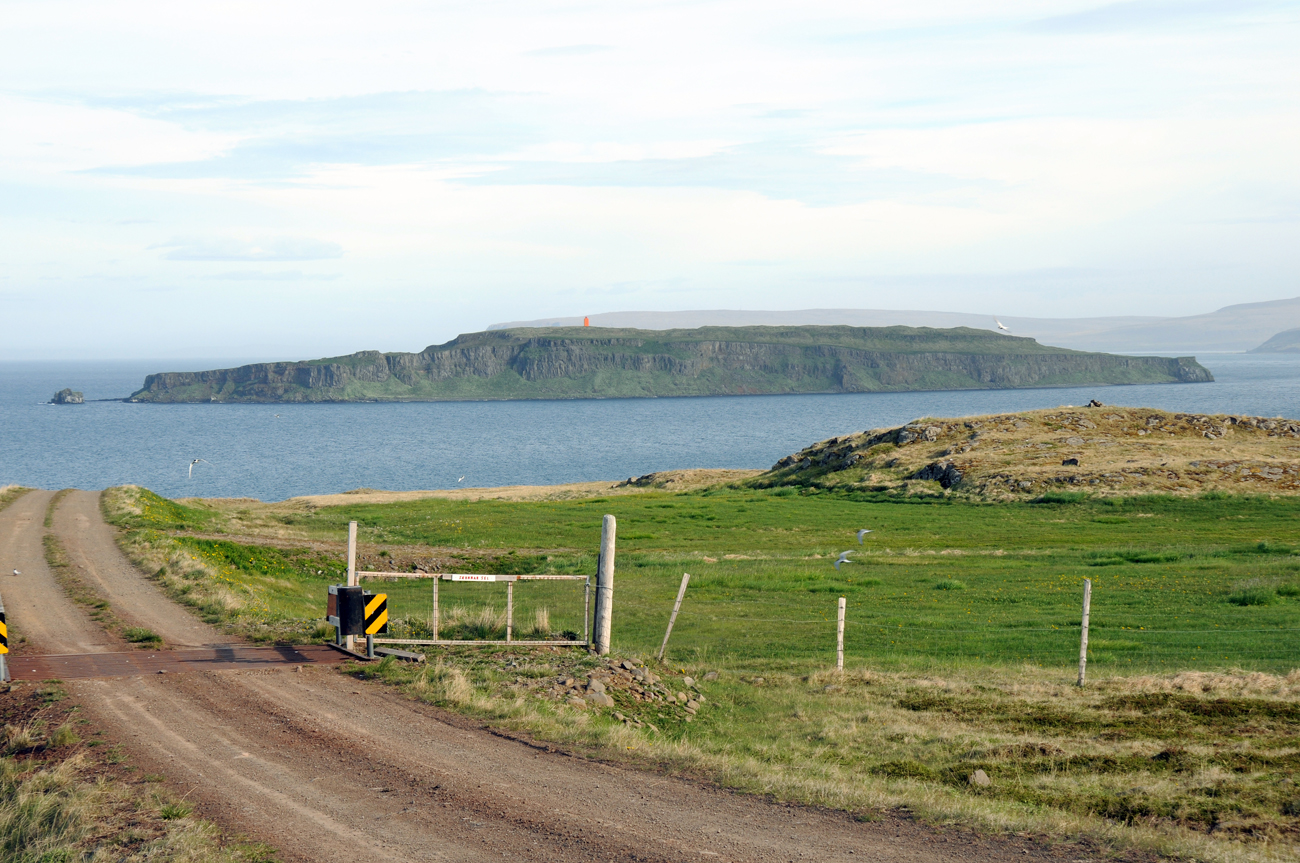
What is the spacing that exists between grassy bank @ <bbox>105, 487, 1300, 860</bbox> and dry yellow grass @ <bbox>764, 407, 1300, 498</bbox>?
7392mm

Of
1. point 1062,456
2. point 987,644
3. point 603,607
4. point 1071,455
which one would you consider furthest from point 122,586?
point 1071,455

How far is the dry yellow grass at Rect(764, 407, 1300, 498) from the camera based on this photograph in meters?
53.3

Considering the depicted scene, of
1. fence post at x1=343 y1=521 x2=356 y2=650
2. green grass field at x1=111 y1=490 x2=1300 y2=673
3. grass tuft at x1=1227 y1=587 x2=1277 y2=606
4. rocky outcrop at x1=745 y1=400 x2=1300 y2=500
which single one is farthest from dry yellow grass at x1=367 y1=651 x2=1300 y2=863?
rocky outcrop at x1=745 y1=400 x2=1300 y2=500

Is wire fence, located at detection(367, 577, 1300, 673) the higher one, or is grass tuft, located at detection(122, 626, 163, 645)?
grass tuft, located at detection(122, 626, 163, 645)

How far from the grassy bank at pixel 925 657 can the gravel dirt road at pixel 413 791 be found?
2.71 feet

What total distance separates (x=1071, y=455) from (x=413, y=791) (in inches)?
2316

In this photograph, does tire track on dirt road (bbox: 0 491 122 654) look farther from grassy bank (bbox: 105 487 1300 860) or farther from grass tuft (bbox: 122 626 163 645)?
grassy bank (bbox: 105 487 1300 860)

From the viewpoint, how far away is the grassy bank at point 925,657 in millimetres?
11680

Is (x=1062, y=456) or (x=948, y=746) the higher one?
(x=1062, y=456)

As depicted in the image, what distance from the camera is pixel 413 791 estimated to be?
11.0 m

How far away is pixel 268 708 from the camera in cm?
1432

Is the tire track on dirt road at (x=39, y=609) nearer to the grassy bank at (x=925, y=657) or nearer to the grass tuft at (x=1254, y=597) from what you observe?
the grassy bank at (x=925, y=657)

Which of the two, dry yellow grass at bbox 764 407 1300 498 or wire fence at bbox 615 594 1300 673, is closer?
wire fence at bbox 615 594 1300 673

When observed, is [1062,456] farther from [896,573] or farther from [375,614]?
[375,614]
